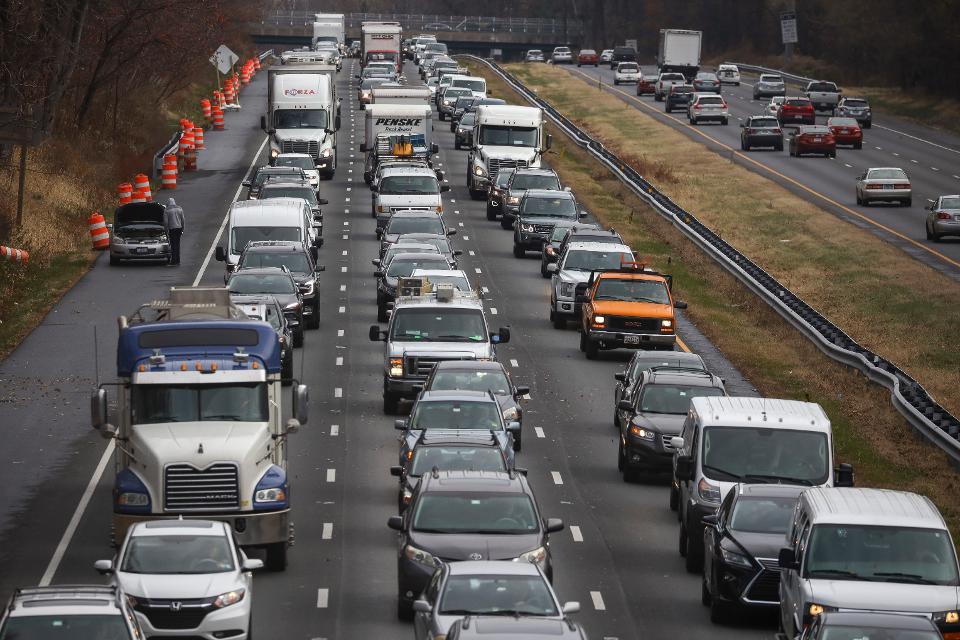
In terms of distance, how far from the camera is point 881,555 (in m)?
18.2

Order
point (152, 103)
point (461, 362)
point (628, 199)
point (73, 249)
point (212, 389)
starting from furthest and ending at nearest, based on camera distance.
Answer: point (152, 103), point (628, 199), point (73, 249), point (461, 362), point (212, 389)

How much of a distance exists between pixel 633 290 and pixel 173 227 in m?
15.5

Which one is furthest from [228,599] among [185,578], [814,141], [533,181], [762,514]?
[814,141]

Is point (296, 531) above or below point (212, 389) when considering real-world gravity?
below

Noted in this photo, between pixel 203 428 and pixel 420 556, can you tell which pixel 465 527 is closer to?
pixel 420 556

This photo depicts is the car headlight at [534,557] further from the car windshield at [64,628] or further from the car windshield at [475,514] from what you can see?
the car windshield at [64,628]

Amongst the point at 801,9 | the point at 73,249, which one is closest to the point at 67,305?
the point at 73,249

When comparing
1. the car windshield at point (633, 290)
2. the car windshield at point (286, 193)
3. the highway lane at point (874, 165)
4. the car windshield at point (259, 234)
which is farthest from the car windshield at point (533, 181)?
the car windshield at point (633, 290)

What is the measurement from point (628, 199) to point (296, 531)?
136ft

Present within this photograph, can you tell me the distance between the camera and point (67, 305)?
42688 mm

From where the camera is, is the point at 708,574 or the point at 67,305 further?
the point at 67,305

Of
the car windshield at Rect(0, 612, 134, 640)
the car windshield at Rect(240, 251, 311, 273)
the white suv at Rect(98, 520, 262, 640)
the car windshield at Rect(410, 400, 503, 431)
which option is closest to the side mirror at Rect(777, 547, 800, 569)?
the white suv at Rect(98, 520, 262, 640)

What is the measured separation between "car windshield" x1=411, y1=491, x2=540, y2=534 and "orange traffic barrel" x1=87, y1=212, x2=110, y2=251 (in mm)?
33068

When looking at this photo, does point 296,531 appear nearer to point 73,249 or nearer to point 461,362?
point 461,362
